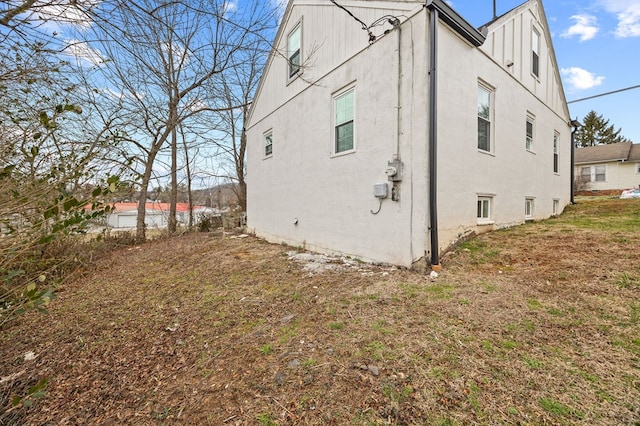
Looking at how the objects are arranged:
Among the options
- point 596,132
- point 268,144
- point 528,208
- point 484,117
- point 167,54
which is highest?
point 596,132

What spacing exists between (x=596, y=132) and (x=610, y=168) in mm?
18596

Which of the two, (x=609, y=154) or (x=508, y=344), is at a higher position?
(x=609, y=154)

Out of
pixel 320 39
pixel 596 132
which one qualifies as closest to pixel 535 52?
pixel 320 39

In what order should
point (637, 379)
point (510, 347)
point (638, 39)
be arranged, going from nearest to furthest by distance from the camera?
point (637, 379) → point (510, 347) → point (638, 39)

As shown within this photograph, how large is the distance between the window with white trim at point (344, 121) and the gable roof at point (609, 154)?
982 inches

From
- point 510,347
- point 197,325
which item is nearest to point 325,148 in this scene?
point 197,325

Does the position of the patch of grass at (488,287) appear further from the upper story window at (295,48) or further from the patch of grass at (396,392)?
the upper story window at (295,48)

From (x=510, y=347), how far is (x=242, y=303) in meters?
3.03

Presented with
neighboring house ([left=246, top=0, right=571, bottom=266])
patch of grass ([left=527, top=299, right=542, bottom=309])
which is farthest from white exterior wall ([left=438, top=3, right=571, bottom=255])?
patch of grass ([left=527, top=299, right=542, bottom=309])

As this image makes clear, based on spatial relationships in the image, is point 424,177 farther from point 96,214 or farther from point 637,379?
point 96,214

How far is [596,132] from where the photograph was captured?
33562 mm

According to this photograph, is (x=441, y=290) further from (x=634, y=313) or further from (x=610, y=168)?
(x=610, y=168)

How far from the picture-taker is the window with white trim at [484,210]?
569cm

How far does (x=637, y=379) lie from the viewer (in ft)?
6.17
